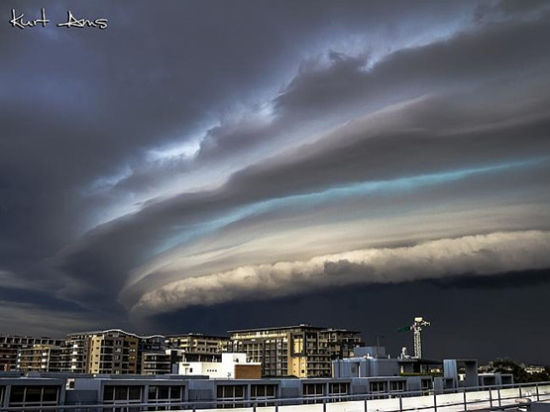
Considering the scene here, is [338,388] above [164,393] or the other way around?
the other way around

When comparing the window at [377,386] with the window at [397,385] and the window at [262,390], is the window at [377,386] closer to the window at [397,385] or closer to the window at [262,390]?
the window at [397,385]

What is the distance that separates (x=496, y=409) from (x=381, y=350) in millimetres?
96156

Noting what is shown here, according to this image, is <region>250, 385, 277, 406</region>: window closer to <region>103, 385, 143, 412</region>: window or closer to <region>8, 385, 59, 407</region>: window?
<region>103, 385, 143, 412</region>: window

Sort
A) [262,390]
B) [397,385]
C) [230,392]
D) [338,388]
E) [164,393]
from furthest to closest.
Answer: [397,385], [338,388], [262,390], [230,392], [164,393]

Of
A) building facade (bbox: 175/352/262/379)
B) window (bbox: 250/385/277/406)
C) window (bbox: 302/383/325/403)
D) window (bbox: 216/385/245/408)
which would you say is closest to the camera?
window (bbox: 216/385/245/408)

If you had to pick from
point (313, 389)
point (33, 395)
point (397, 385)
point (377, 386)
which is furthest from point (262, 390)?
point (397, 385)

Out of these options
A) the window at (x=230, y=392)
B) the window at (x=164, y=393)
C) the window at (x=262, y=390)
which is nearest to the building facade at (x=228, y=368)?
the window at (x=262, y=390)

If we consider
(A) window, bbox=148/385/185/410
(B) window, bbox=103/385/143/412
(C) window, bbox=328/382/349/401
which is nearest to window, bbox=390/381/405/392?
(C) window, bbox=328/382/349/401

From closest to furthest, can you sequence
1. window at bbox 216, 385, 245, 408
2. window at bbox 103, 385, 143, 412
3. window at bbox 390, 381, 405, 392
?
1. window at bbox 103, 385, 143, 412
2. window at bbox 216, 385, 245, 408
3. window at bbox 390, 381, 405, 392

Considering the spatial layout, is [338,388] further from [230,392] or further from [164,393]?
[164,393]

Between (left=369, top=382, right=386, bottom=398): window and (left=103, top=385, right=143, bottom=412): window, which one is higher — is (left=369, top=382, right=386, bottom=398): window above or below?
below

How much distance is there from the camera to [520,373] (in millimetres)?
158000

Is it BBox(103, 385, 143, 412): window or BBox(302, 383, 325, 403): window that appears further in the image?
BBox(302, 383, 325, 403): window

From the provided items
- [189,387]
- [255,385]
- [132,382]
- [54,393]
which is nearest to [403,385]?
[255,385]
